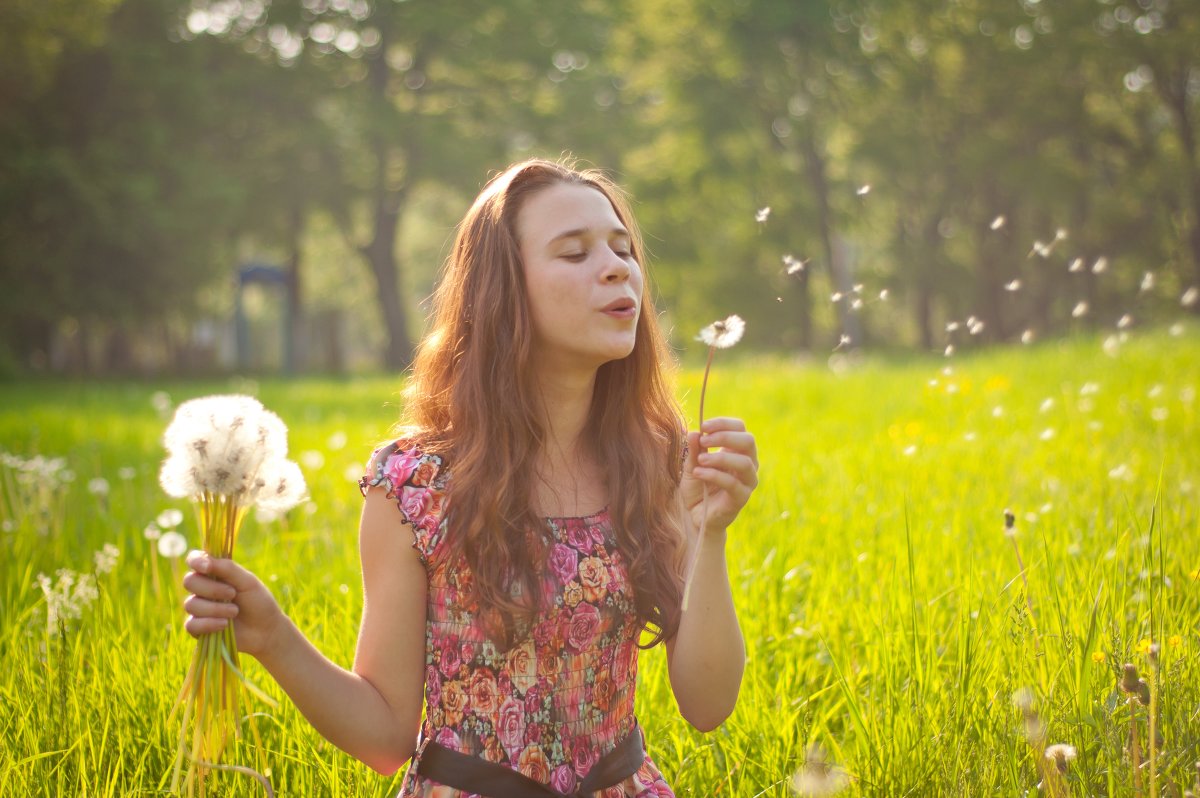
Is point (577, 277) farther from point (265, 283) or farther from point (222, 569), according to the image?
point (265, 283)

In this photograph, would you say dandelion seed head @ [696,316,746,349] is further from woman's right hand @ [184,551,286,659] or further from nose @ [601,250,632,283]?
woman's right hand @ [184,551,286,659]

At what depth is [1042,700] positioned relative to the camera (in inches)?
86.1

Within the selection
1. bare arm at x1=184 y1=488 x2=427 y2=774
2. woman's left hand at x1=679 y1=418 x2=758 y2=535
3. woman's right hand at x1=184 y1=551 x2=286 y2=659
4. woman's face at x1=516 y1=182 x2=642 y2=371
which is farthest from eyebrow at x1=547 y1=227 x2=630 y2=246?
woman's right hand at x1=184 y1=551 x2=286 y2=659

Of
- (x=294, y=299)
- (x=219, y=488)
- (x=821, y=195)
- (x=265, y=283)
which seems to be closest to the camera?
(x=219, y=488)

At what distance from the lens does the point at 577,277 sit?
194cm

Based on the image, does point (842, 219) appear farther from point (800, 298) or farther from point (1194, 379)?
point (1194, 379)

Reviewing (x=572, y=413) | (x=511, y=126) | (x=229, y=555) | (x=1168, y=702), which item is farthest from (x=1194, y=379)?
(x=511, y=126)

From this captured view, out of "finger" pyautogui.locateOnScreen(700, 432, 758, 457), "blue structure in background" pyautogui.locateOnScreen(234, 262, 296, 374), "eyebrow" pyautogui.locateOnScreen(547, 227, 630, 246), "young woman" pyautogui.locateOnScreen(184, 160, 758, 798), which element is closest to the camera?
"finger" pyautogui.locateOnScreen(700, 432, 758, 457)

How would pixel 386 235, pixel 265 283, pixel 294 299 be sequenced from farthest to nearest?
pixel 265 283 < pixel 294 299 < pixel 386 235

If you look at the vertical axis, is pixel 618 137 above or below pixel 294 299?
above

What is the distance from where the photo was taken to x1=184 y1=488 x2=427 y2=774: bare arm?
1.80 meters

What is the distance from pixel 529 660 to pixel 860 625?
133 centimetres

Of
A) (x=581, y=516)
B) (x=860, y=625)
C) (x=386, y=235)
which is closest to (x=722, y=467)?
(x=581, y=516)

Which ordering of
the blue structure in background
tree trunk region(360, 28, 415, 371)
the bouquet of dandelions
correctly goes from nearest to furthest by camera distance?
the bouquet of dandelions → tree trunk region(360, 28, 415, 371) → the blue structure in background
